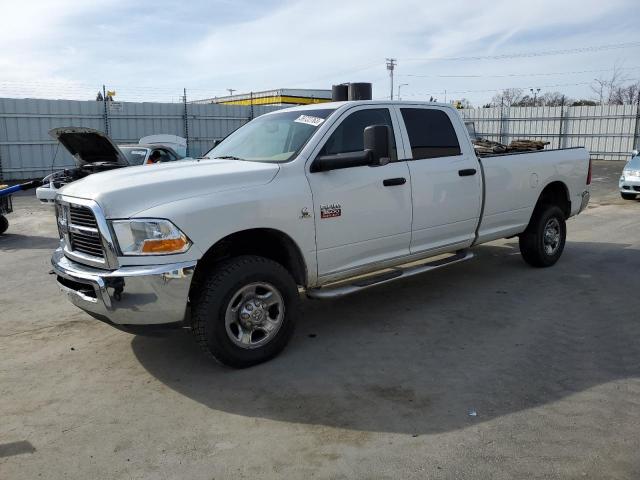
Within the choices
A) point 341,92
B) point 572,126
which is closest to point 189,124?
point 341,92

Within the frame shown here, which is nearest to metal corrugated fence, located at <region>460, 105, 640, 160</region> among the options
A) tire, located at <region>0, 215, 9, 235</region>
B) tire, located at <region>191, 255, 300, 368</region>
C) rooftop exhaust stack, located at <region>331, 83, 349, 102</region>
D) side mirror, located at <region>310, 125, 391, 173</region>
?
tire, located at <region>0, 215, 9, 235</region>

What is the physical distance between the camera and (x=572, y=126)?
99.9 feet

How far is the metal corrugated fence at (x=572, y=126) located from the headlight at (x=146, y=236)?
96.0ft

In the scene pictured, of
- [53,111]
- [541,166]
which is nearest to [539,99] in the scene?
[53,111]

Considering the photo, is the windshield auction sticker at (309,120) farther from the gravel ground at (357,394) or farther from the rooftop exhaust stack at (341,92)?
the gravel ground at (357,394)

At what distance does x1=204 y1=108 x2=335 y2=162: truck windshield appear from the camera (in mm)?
4801

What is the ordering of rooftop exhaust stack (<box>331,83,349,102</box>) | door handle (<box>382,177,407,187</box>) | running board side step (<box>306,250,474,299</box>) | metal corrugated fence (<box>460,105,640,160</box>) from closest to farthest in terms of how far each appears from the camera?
running board side step (<box>306,250,474,299</box>), door handle (<box>382,177,407,187</box>), rooftop exhaust stack (<box>331,83,349,102</box>), metal corrugated fence (<box>460,105,640,160</box>)

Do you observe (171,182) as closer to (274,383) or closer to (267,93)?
(274,383)

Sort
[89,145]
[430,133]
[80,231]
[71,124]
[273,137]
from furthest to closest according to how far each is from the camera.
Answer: [71,124] → [89,145] → [430,133] → [273,137] → [80,231]

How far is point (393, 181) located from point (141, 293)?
2428 millimetres

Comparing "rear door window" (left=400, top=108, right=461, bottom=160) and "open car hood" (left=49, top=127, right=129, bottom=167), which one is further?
"open car hood" (left=49, top=127, right=129, bottom=167)

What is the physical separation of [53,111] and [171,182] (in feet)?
66.5

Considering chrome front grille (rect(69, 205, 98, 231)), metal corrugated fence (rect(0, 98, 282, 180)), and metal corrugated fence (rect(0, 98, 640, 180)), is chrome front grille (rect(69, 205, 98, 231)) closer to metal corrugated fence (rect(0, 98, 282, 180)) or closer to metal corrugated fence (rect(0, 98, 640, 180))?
metal corrugated fence (rect(0, 98, 640, 180))

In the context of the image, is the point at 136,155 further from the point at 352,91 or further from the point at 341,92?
the point at 352,91
